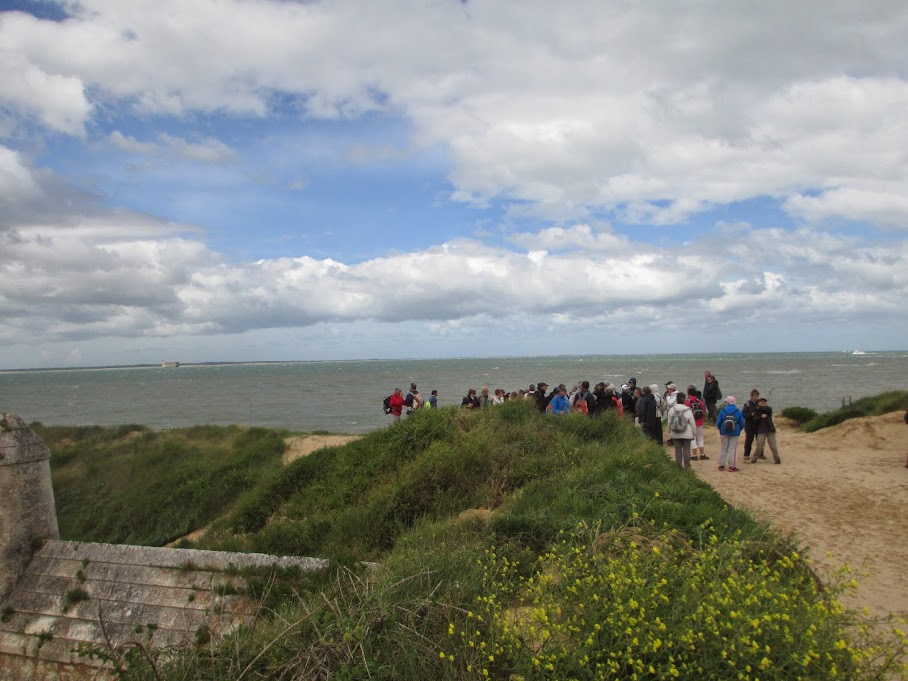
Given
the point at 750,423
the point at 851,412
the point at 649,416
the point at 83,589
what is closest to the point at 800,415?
the point at 851,412

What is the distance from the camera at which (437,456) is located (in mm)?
9617

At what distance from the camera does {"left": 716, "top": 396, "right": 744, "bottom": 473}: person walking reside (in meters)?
12.2

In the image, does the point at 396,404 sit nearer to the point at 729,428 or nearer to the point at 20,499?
the point at 729,428

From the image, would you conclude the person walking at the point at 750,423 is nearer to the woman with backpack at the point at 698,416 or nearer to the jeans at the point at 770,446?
the jeans at the point at 770,446

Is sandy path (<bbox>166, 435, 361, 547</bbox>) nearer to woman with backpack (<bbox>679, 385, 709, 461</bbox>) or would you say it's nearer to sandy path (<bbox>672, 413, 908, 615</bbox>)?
woman with backpack (<bbox>679, 385, 709, 461</bbox>)

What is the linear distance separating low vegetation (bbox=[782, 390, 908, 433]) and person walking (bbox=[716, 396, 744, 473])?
339 inches

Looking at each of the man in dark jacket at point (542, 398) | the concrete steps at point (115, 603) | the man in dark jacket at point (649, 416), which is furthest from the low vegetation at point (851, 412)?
the concrete steps at point (115, 603)

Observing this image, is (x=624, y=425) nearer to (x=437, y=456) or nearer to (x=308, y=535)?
(x=437, y=456)

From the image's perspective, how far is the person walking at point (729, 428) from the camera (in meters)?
12.2

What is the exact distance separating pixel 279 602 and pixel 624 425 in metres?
9.16

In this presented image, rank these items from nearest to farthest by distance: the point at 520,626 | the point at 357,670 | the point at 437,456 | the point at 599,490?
the point at 357,670
the point at 520,626
the point at 599,490
the point at 437,456

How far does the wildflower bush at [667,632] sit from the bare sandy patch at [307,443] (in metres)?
11.5

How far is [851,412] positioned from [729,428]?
35.6 feet

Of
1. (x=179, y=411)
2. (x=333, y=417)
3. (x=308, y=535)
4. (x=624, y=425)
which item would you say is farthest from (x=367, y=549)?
(x=179, y=411)
